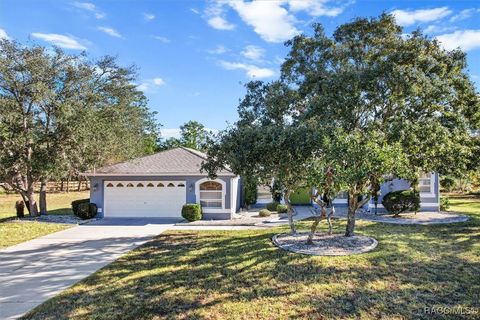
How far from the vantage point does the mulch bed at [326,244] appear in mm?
10758

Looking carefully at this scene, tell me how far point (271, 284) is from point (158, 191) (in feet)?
40.9

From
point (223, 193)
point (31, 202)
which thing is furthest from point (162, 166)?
point (31, 202)

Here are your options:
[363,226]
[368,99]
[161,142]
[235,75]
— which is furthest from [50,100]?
[161,142]

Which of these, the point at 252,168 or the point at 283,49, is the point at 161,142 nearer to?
the point at 283,49

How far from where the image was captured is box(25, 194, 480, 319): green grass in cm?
680

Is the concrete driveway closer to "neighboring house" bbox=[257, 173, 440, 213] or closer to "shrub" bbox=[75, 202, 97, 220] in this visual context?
"shrub" bbox=[75, 202, 97, 220]

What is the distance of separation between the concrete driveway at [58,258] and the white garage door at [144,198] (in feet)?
7.25

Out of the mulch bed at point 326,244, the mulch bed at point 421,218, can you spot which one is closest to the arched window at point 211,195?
the mulch bed at point 326,244

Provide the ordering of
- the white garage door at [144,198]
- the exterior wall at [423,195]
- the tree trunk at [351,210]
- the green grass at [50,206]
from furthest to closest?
1. the green grass at [50,206]
2. the exterior wall at [423,195]
3. the white garage door at [144,198]
4. the tree trunk at [351,210]

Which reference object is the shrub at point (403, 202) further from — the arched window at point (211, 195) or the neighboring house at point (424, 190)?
the arched window at point (211, 195)

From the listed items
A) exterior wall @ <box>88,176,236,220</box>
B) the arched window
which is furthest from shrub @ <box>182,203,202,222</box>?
the arched window

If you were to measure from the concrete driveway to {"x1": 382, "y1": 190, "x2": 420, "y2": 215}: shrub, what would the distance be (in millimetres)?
12046

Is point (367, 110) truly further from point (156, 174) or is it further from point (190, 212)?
point (156, 174)

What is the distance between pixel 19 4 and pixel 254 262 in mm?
12390
